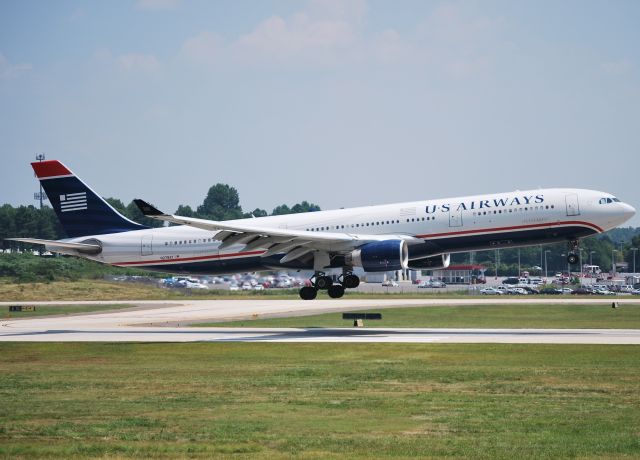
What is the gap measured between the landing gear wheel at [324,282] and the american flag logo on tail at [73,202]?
1588 cm

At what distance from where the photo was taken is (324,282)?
54.5 meters

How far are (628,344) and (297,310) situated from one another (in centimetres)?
3335

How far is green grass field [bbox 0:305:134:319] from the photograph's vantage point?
6878 cm

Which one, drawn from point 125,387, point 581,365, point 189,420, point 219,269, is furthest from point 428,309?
point 189,420

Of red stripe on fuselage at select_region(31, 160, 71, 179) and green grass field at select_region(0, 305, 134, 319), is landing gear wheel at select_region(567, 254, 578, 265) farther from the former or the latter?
green grass field at select_region(0, 305, 134, 319)

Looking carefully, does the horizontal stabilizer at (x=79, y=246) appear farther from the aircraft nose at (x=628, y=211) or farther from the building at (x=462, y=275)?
the building at (x=462, y=275)

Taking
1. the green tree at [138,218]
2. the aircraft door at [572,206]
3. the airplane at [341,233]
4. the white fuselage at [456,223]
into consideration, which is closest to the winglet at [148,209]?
the airplane at [341,233]

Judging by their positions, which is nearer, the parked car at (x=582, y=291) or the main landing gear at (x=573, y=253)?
the main landing gear at (x=573, y=253)

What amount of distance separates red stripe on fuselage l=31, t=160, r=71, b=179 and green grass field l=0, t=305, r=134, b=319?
12500 mm

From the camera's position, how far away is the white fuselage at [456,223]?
50812 mm

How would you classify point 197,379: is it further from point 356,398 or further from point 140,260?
point 140,260

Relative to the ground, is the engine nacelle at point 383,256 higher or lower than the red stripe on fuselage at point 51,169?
lower

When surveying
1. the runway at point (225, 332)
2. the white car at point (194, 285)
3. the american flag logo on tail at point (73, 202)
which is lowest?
the runway at point (225, 332)

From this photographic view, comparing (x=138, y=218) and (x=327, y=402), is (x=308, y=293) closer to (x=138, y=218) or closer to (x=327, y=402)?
(x=327, y=402)
